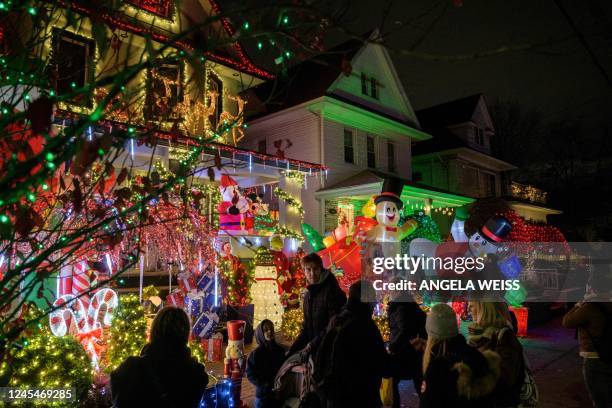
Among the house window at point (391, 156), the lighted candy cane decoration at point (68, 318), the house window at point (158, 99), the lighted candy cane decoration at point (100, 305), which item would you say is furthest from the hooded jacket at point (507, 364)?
the house window at point (391, 156)

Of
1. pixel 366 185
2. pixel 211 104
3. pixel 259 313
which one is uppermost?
pixel 211 104

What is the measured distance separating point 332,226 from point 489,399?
47.9 ft

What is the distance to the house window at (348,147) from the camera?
18.5 metres

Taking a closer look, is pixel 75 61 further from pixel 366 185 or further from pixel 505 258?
pixel 505 258

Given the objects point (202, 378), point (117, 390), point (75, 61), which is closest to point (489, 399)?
point (202, 378)

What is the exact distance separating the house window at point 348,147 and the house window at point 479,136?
12742 millimetres

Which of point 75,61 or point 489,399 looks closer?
point 489,399

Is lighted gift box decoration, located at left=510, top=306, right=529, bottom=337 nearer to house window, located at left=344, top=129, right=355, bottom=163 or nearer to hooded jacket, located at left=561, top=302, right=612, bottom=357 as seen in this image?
hooded jacket, located at left=561, top=302, right=612, bottom=357

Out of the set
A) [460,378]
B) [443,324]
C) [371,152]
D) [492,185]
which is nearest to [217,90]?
[371,152]

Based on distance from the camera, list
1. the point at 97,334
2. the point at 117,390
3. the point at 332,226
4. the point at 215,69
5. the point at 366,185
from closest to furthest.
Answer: the point at 117,390 → the point at 97,334 → the point at 215,69 → the point at 366,185 → the point at 332,226

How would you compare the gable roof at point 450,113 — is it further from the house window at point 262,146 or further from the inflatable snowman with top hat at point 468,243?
the inflatable snowman with top hat at point 468,243

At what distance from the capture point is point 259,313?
11266 millimetres

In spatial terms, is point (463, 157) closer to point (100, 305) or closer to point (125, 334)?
point (100, 305)

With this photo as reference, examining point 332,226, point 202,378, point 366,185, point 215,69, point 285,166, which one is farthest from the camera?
point 332,226
